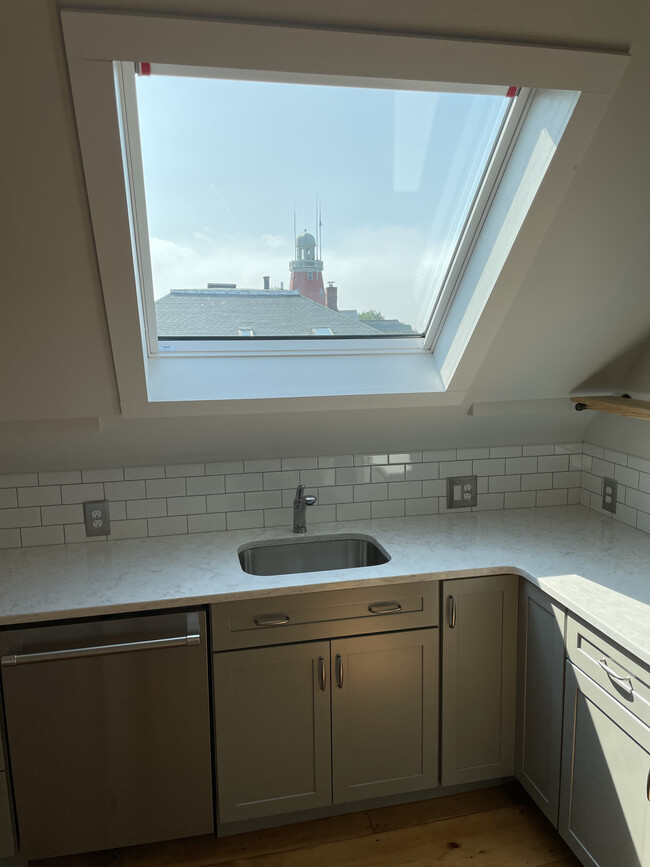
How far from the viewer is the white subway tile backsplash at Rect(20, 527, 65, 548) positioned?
2.44m

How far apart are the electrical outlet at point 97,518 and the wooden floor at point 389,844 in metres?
1.07

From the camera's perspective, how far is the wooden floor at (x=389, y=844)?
2121 mm

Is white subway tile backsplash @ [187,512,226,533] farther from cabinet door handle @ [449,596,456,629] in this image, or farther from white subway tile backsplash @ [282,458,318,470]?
cabinet door handle @ [449,596,456,629]

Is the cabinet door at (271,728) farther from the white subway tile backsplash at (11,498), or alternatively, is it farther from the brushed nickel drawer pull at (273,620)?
the white subway tile backsplash at (11,498)

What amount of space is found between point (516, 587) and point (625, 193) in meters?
1.30

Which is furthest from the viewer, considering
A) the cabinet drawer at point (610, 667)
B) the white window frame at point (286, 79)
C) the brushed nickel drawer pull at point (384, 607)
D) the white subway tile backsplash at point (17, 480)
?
the white subway tile backsplash at point (17, 480)

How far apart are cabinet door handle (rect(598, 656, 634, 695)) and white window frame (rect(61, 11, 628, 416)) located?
104 centimetres

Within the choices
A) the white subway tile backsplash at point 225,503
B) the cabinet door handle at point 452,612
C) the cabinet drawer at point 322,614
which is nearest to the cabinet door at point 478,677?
the cabinet door handle at point 452,612

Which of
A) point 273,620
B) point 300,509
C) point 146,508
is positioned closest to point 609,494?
point 300,509

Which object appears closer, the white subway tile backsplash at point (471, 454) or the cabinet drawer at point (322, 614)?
the cabinet drawer at point (322, 614)

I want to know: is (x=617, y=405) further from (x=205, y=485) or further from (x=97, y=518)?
(x=97, y=518)

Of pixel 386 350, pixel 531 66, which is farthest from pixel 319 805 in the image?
pixel 531 66

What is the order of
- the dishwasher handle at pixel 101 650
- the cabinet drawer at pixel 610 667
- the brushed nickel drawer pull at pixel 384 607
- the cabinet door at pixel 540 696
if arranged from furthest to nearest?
1. the brushed nickel drawer pull at pixel 384 607
2. the cabinet door at pixel 540 696
3. the dishwasher handle at pixel 101 650
4. the cabinet drawer at pixel 610 667

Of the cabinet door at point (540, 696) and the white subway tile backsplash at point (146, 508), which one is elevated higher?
the white subway tile backsplash at point (146, 508)
